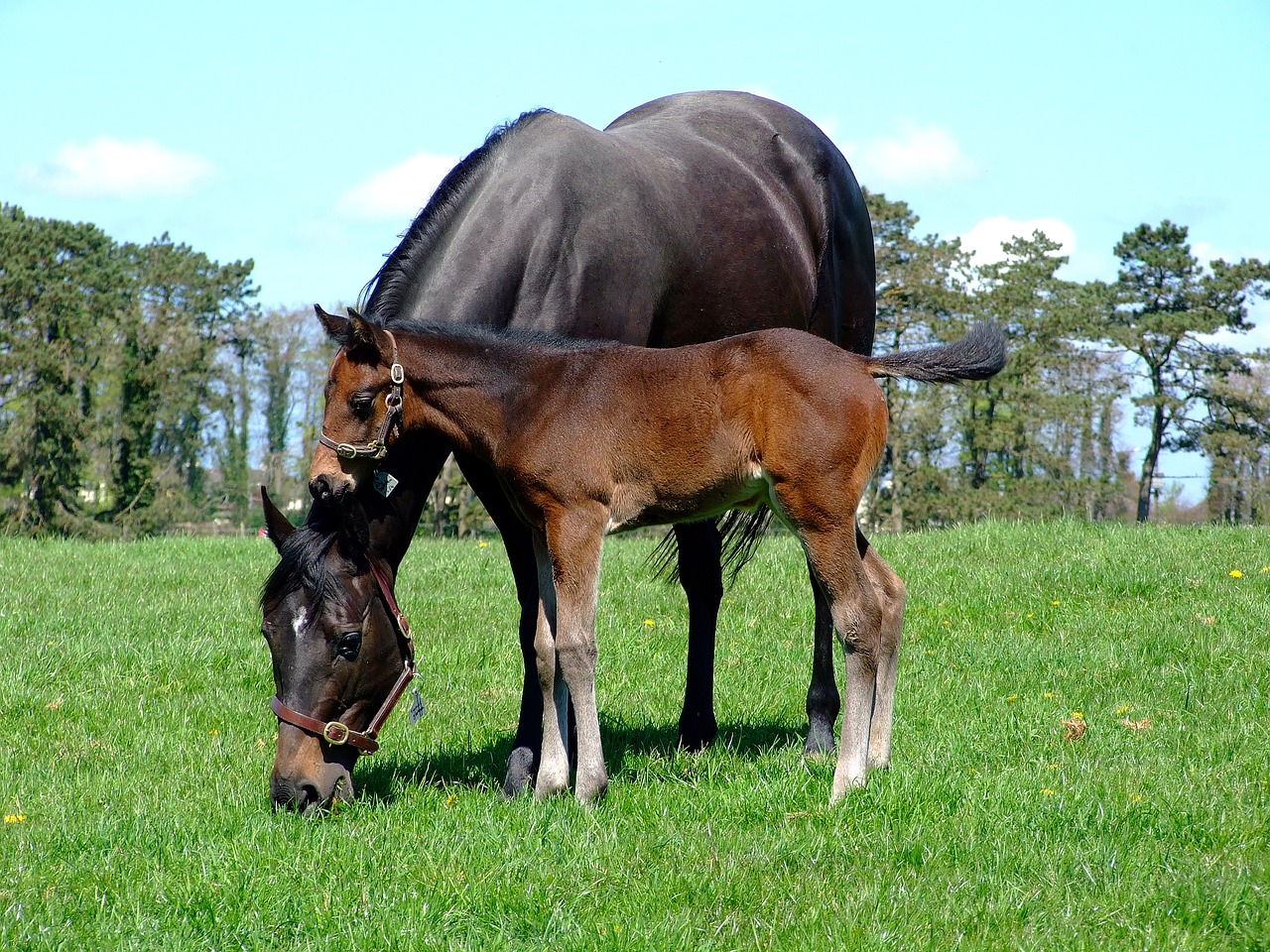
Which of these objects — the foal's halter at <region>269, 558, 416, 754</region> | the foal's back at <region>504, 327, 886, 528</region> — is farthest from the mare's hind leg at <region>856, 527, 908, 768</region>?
the foal's halter at <region>269, 558, 416, 754</region>

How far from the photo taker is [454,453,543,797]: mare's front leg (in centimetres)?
474

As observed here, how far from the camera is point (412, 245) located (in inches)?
186

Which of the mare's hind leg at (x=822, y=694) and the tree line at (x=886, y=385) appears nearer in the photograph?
the mare's hind leg at (x=822, y=694)

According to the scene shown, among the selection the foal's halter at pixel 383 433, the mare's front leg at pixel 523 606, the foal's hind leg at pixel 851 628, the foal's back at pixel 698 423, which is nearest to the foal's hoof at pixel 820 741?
the foal's hind leg at pixel 851 628

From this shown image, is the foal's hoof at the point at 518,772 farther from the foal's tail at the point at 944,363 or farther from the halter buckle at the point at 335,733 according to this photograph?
the foal's tail at the point at 944,363

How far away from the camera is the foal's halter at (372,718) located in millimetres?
4371

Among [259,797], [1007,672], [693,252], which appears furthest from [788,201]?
[259,797]

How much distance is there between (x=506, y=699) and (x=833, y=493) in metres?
2.90

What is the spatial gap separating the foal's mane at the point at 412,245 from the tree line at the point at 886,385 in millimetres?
27028

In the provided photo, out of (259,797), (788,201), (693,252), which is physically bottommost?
(259,797)

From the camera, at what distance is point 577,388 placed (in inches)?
172

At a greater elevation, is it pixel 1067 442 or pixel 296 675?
pixel 1067 442

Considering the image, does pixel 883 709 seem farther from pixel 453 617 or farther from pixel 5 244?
pixel 5 244

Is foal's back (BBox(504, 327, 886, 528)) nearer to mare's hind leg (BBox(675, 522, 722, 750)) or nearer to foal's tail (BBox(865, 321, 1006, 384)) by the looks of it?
foal's tail (BBox(865, 321, 1006, 384))
